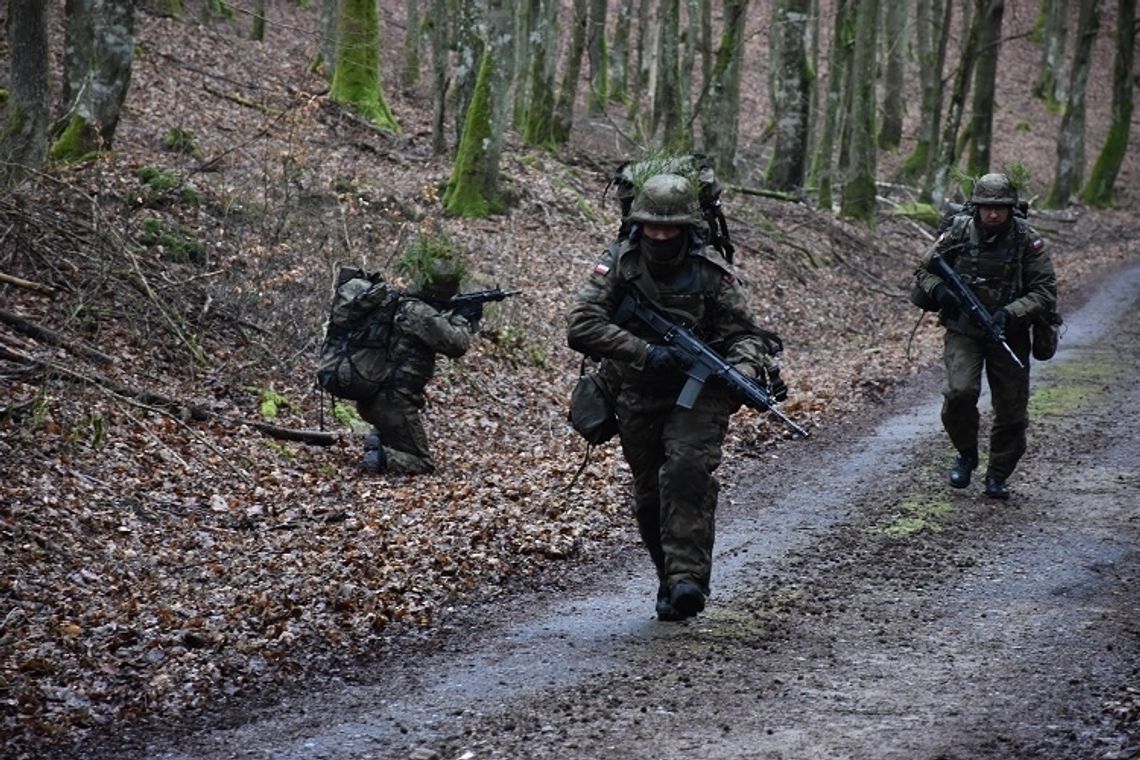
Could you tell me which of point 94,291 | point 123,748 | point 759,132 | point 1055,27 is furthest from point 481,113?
point 1055,27

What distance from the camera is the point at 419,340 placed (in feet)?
35.7

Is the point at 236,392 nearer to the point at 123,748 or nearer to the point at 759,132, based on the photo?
the point at 123,748

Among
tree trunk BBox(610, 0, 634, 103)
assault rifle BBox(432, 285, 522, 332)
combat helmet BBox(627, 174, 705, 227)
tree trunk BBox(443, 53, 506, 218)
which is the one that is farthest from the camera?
tree trunk BBox(610, 0, 634, 103)

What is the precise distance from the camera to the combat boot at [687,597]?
22.9ft

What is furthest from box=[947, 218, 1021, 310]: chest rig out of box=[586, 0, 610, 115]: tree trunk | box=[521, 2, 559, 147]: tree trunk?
box=[586, 0, 610, 115]: tree trunk

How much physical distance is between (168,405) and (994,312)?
256 inches

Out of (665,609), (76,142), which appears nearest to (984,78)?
(76,142)

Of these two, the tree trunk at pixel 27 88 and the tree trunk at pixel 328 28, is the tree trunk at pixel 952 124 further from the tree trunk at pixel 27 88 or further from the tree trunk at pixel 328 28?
the tree trunk at pixel 27 88

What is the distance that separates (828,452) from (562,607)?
5005 millimetres

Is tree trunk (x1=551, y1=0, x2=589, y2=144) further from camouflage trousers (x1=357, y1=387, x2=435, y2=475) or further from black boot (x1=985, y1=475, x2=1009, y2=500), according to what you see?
black boot (x1=985, y1=475, x2=1009, y2=500)

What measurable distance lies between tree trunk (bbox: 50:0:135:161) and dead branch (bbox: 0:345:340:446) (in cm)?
518

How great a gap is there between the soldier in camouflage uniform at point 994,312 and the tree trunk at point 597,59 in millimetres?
21899

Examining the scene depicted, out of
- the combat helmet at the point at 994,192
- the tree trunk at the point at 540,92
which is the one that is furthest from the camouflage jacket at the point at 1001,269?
the tree trunk at the point at 540,92

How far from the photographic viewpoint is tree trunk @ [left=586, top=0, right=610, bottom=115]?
108 feet
